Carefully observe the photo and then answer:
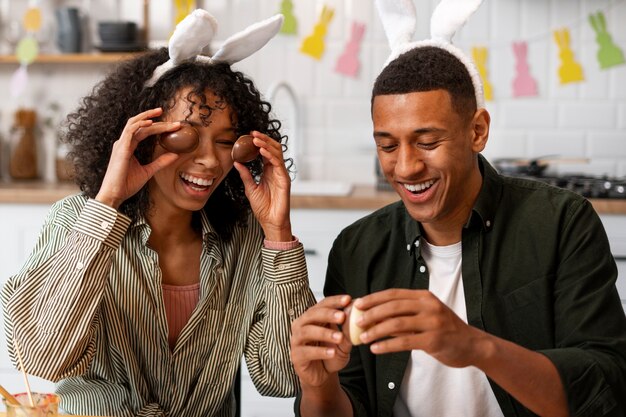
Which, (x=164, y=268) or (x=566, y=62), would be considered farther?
(x=566, y=62)

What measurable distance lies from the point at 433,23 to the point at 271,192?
0.50 metres

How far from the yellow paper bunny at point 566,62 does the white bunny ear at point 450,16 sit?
2.11 m

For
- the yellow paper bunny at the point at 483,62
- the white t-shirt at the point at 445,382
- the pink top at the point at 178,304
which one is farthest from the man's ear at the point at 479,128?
the yellow paper bunny at the point at 483,62

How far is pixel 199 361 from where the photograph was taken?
6.31 feet

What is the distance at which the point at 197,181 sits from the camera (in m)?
1.91

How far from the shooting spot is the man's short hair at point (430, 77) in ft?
5.80

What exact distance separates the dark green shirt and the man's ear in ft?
0.33

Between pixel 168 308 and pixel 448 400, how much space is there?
62cm

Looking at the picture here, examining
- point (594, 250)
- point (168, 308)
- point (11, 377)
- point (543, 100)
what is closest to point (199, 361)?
point (168, 308)

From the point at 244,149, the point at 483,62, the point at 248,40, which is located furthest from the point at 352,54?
the point at 244,149

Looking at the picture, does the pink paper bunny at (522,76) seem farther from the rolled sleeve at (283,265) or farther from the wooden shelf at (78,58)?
the rolled sleeve at (283,265)

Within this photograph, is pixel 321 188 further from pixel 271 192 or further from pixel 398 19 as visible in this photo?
pixel 398 19

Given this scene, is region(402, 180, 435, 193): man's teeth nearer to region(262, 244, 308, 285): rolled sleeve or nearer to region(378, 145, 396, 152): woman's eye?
region(378, 145, 396, 152): woman's eye

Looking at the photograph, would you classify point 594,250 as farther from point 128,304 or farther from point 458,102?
point 128,304
